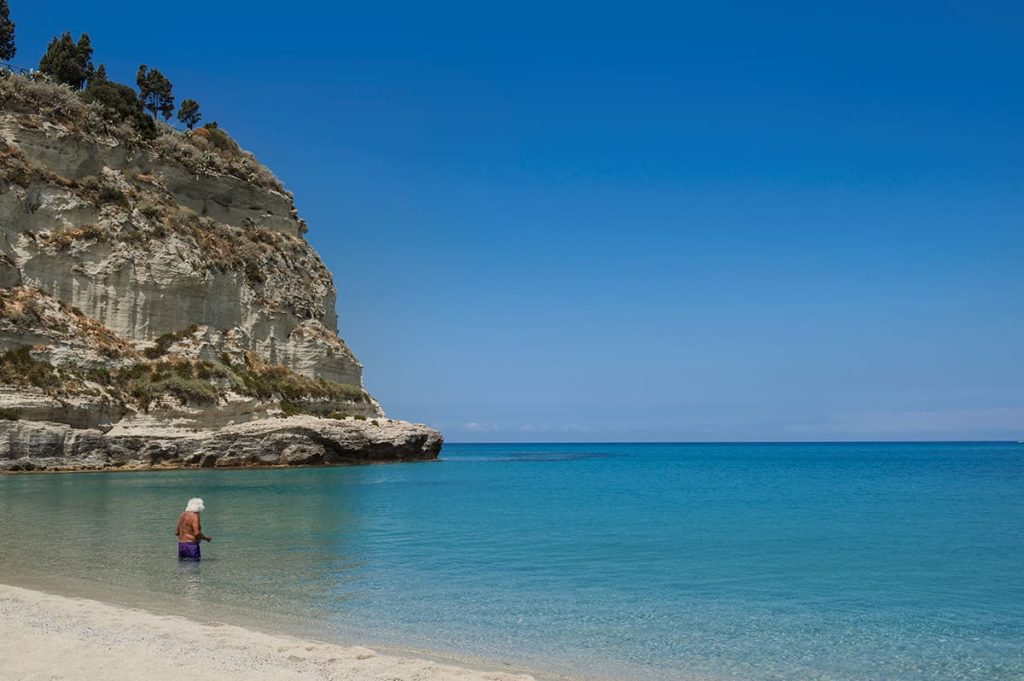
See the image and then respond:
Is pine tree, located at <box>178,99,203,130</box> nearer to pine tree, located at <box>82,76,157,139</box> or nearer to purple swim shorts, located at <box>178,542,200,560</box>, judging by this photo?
pine tree, located at <box>82,76,157,139</box>

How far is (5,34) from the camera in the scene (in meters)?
58.0

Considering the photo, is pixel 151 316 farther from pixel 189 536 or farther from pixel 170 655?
pixel 170 655

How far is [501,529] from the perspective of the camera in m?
21.0

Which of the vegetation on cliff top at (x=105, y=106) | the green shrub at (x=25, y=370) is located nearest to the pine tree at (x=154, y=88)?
the vegetation on cliff top at (x=105, y=106)

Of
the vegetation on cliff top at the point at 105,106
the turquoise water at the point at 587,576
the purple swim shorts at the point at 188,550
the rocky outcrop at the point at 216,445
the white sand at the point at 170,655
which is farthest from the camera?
the vegetation on cliff top at the point at 105,106

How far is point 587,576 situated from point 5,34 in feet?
207

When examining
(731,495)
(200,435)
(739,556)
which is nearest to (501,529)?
(739,556)

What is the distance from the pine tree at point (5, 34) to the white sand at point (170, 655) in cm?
6136

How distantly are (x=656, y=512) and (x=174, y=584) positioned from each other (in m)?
16.6

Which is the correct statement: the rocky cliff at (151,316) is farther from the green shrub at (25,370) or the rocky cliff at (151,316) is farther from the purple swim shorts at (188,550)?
the purple swim shorts at (188,550)

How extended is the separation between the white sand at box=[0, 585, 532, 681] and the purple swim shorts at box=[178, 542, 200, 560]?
15.0ft

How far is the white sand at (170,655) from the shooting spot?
764 centimetres

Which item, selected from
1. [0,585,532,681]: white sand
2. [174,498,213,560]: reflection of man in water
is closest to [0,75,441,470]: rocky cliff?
[174,498,213,560]: reflection of man in water

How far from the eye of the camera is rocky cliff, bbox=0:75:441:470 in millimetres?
40656
